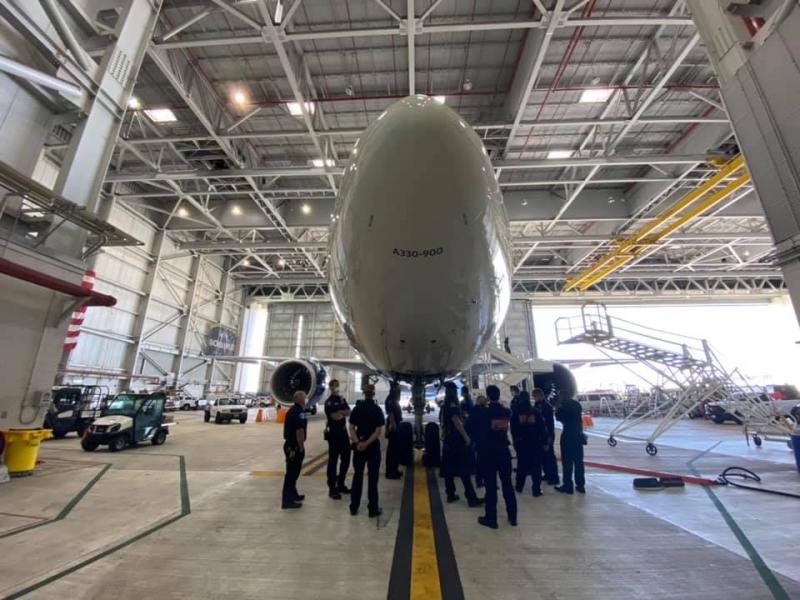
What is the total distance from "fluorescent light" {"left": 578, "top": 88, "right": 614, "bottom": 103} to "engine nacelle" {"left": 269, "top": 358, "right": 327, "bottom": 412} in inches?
518

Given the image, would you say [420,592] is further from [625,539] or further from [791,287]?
[791,287]

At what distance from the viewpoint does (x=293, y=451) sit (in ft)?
13.9

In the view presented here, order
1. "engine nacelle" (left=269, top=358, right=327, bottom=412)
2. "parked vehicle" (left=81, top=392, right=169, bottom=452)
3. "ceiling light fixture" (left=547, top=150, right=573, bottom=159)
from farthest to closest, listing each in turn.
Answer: "ceiling light fixture" (left=547, top=150, right=573, bottom=159) → "engine nacelle" (left=269, top=358, right=327, bottom=412) → "parked vehicle" (left=81, top=392, right=169, bottom=452)

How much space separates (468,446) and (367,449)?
1.42 metres

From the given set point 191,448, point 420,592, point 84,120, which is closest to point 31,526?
point 420,592

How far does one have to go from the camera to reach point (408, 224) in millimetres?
2846

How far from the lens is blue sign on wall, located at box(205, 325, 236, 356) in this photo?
2919 centimetres

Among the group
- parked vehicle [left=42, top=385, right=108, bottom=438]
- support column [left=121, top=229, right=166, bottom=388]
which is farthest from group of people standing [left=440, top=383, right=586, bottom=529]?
support column [left=121, top=229, right=166, bottom=388]

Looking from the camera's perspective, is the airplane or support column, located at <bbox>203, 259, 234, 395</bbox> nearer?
the airplane

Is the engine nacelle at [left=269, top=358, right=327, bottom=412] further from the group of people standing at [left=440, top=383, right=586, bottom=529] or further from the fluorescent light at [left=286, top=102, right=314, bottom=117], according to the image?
the fluorescent light at [left=286, top=102, right=314, bottom=117]

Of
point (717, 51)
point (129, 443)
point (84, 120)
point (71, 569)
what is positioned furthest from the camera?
point (129, 443)

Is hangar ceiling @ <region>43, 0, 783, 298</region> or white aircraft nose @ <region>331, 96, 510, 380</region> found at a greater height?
hangar ceiling @ <region>43, 0, 783, 298</region>

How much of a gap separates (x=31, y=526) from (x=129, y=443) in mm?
6020

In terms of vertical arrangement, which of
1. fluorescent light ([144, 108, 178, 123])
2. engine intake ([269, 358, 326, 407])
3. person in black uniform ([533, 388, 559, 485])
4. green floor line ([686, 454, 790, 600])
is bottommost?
green floor line ([686, 454, 790, 600])
